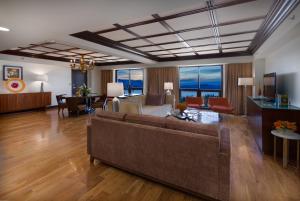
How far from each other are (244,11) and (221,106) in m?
3.72

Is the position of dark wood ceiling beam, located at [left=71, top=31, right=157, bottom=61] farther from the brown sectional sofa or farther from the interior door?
the interior door

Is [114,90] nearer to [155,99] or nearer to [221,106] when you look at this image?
[155,99]

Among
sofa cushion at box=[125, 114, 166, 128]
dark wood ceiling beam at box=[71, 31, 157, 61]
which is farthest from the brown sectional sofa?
dark wood ceiling beam at box=[71, 31, 157, 61]

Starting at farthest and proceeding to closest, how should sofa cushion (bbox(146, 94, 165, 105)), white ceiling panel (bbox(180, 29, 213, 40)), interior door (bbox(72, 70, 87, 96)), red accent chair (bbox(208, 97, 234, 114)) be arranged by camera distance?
→ interior door (bbox(72, 70, 87, 96)), sofa cushion (bbox(146, 94, 165, 105)), red accent chair (bbox(208, 97, 234, 114)), white ceiling panel (bbox(180, 29, 213, 40))

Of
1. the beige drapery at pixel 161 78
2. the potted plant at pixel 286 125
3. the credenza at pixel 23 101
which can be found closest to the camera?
the potted plant at pixel 286 125

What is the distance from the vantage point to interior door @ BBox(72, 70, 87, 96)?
9539 mm

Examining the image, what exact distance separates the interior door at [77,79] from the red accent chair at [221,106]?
734 centimetres

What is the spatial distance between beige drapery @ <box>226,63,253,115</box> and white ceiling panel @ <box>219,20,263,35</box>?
10.6 ft

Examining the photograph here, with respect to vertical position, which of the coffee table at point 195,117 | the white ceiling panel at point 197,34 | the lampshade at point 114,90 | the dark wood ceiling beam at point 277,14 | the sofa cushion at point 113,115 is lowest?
the coffee table at point 195,117

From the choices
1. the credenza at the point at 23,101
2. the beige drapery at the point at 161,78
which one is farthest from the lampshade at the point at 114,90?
the credenza at the point at 23,101

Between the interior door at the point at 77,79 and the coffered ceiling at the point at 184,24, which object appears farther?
the interior door at the point at 77,79

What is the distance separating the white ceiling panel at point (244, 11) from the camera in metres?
2.63

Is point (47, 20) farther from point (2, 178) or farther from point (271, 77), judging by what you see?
point (271, 77)

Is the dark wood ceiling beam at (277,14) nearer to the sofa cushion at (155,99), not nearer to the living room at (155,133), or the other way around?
the living room at (155,133)
